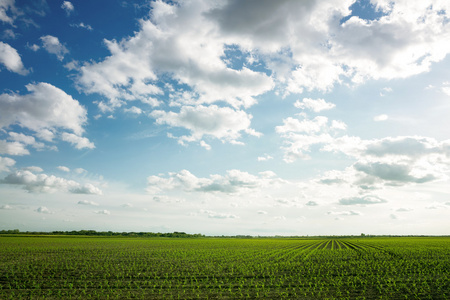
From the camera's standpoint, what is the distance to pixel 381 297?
1717 centimetres

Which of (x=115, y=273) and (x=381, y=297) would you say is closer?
(x=381, y=297)

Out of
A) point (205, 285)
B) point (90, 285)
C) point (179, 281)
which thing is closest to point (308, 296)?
point (205, 285)

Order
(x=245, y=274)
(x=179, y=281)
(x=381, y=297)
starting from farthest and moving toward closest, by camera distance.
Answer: (x=245, y=274)
(x=179, y=281)
(x=381, y=297)

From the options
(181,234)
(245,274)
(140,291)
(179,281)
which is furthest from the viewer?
(181,234)

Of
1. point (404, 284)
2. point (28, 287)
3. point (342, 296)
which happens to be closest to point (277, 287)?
point (342, 296)

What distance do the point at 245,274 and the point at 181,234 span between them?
586 ft

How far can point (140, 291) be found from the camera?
18.7 metres

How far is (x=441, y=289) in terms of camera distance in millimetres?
19406

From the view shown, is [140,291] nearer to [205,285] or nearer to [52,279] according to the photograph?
[205,285]

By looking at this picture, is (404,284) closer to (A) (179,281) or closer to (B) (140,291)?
(A) (179,281)

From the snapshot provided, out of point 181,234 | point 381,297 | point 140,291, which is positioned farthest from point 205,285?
point 181,234

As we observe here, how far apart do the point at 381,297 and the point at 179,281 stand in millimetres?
13988

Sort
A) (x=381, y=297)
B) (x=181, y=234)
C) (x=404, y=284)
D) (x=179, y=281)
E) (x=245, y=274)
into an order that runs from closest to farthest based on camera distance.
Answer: (x=381, y=297) → (x=404, y=284) → (x=179, y=281) → (x=245, y=274) → (x=181, y=234)

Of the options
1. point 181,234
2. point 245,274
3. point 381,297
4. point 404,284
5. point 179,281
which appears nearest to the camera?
point 381,297
